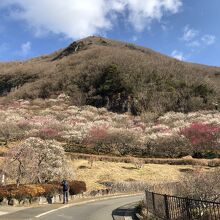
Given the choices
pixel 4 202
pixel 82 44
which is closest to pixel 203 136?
pixel 4 202

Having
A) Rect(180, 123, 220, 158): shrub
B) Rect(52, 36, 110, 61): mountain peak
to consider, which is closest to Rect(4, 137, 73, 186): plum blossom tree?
Rect(180, 123, 220, 158): shrub

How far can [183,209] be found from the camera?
37.2 ft

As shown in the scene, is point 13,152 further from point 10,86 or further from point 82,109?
point 10,86

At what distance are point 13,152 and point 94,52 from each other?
108 meters

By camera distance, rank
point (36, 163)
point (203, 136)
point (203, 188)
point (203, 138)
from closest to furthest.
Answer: point (203, 188), point (36, 163), point (203, 138), point (203, 136)

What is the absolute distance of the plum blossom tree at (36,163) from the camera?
94.7 feet

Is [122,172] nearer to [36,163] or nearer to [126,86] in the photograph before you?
[36,163]

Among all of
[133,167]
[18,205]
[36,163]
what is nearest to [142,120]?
[133,167]

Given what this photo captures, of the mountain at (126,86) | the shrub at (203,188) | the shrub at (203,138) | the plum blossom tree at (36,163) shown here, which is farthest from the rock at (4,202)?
the mountain at (126,86)

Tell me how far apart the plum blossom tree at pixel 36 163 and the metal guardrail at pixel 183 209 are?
15692 millimetres

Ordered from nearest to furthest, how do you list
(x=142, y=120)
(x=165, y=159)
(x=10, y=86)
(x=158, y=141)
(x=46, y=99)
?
(x=165, y=159) → (x=158, y=141) → (x=142, y=120) → (x=46, y=99) → (x=10, y=86)

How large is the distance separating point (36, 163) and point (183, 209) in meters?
19.8

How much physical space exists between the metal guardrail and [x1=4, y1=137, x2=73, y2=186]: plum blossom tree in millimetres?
15692

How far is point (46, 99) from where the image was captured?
101312 millimetres
